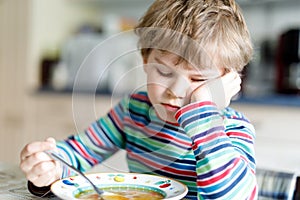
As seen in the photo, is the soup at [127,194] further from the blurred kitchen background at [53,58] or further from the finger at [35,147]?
the blurred kitchen background at [53,58]

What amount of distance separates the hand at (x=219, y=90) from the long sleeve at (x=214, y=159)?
1.0 inches

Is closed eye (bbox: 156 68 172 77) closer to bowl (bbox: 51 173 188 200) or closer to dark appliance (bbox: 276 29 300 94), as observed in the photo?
bowl (bbox: 51 173 188 200)

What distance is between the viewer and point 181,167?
85 centimetres

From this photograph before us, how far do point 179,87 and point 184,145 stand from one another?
0.14m

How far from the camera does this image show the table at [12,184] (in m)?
0.76

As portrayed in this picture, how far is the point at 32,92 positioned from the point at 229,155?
213 cm

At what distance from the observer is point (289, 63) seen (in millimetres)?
2299

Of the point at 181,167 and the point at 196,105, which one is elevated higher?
the point at 196,105

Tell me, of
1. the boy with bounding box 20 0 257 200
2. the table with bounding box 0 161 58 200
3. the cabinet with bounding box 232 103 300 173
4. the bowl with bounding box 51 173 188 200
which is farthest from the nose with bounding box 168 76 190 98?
the cabinet with bounding box 232 103 300 173

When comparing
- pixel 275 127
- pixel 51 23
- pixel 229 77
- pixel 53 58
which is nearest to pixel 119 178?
pixel 229 77

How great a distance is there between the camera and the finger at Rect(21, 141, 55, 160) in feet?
2.38

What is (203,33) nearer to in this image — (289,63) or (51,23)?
(289,63)

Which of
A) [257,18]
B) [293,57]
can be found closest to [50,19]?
[257,18]

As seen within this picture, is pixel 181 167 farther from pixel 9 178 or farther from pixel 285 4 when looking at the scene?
pixel 285 4
